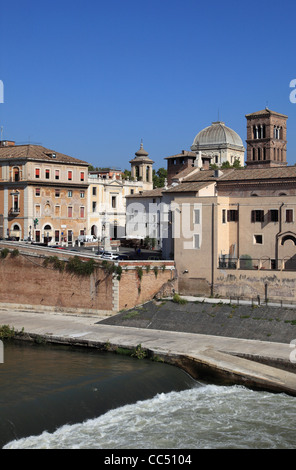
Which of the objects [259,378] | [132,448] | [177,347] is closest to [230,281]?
[177,347]

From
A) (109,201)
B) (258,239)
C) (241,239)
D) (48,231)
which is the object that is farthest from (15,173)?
(258,239)

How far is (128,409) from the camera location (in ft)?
74.8

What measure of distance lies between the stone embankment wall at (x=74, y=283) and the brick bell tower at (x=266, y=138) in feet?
81.2

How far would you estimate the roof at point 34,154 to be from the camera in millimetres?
50438

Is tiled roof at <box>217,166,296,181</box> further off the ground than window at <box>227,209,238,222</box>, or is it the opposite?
tiled roof at <box>217,166,296,181</box>

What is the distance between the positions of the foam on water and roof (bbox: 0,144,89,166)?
30071 millimetres

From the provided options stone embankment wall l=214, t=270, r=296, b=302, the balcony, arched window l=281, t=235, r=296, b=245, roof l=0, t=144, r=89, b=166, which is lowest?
stone embankment wall l=214, t=270, r=296, b=302

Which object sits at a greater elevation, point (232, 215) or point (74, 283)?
point (232, 215)

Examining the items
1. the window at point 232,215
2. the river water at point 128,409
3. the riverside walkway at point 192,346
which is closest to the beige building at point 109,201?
the window at point 232,215

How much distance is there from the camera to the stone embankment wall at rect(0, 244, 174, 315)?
1400 inches

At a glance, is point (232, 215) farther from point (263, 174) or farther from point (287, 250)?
point (287, 250)

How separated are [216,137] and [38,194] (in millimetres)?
47582

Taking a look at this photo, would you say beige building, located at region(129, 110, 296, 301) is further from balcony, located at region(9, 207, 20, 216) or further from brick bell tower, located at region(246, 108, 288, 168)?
brick bell tower, located at region(246, 108, 288, 168)

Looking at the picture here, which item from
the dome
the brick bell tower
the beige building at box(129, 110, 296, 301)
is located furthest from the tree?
the beige building at box(129, 110, 296, 301)
